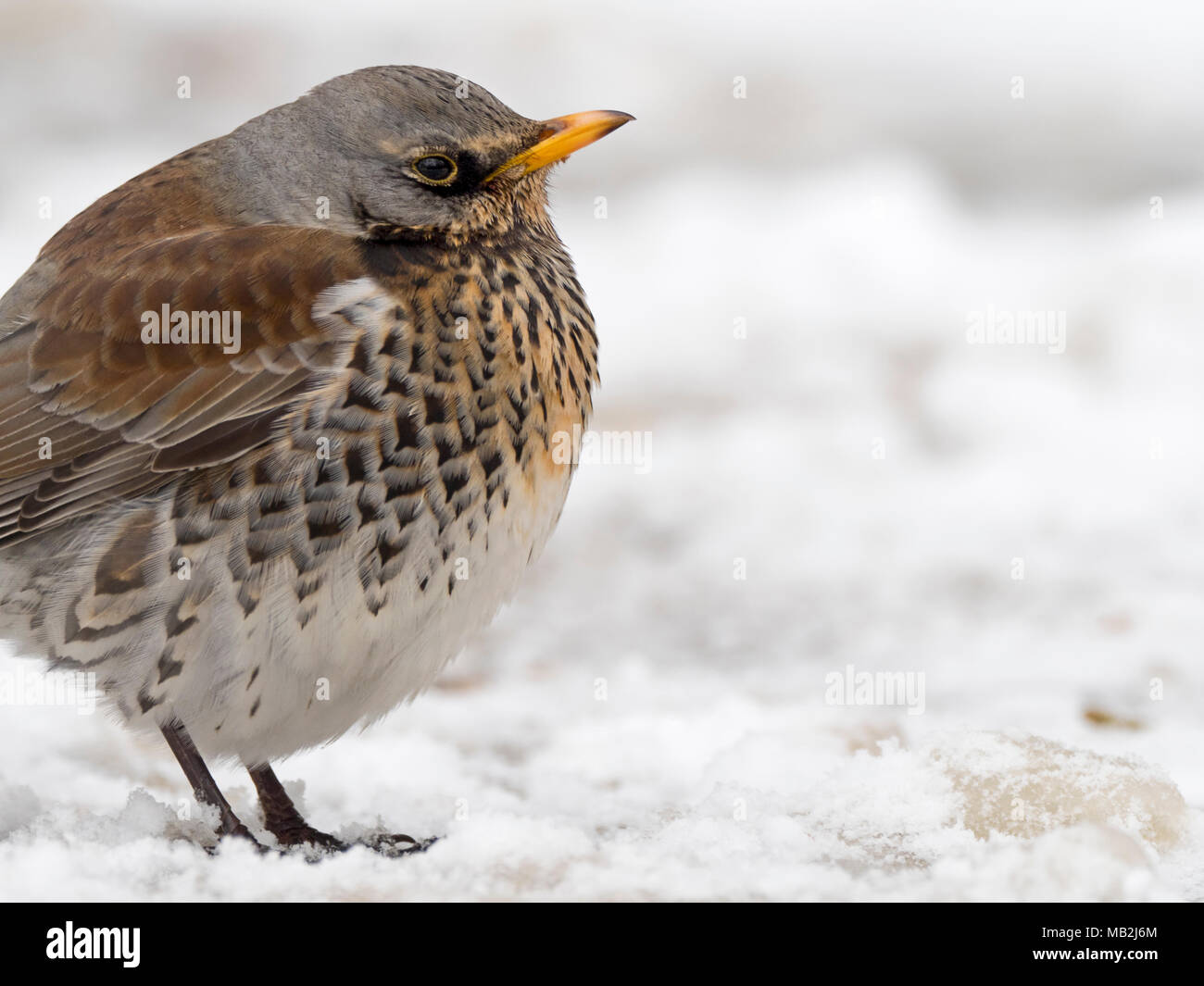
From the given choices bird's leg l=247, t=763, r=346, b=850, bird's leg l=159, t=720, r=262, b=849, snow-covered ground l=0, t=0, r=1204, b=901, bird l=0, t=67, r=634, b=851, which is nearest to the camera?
bird l=0, t=67, r=634, b=851

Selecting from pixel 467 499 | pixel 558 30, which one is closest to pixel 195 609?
pixel 467 499

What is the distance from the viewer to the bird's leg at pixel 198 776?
14.3ft

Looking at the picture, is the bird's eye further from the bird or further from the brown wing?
the brown wing

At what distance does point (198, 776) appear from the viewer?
4.38m

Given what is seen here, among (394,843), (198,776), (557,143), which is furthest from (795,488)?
(198,776)

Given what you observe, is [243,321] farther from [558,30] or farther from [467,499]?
[558,30]

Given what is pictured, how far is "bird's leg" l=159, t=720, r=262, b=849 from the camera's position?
434 centimetres

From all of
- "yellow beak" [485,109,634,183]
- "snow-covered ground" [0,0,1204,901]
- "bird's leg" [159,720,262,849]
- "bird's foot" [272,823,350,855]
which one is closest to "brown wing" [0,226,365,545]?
"yellow beak" [485,109,634,183]

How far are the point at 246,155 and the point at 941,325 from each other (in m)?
5.80

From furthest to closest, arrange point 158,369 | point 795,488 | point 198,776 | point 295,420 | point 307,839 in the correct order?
point 795,488
point 307,839
point 198,776
point 158,369
point 295,420

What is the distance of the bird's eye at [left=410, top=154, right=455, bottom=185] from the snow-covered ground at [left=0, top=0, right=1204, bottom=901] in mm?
1725

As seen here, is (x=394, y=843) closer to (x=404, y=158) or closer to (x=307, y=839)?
(x=307, y=839)

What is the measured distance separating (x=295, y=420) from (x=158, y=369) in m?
0.47

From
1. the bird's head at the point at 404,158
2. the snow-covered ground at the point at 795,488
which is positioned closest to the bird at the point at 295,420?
the bird's head at the point at 404,158
